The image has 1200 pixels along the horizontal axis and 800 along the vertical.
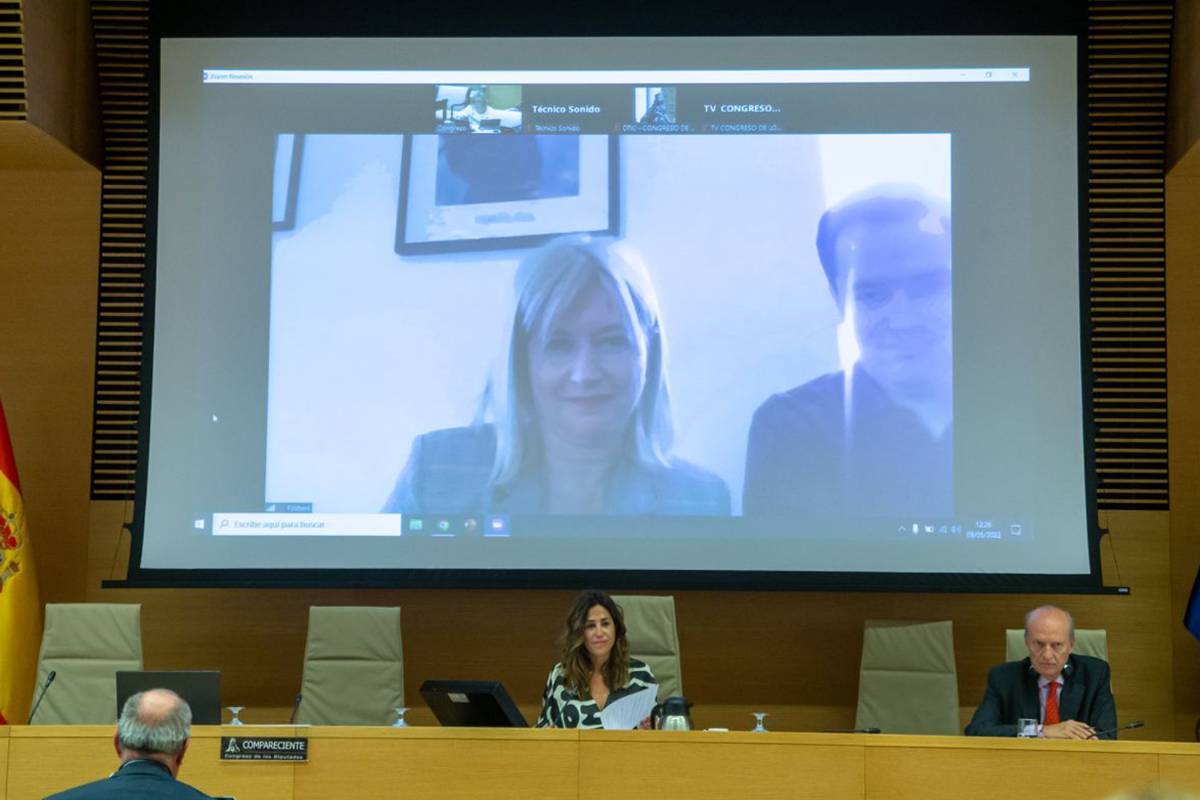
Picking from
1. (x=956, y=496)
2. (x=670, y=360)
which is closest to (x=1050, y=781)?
(x=956, y=496)

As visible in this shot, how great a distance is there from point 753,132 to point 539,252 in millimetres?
1070

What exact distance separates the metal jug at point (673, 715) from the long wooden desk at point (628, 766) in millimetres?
246

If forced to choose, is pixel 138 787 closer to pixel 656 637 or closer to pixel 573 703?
pixel 573 703

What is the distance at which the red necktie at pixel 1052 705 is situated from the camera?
504 centimetres

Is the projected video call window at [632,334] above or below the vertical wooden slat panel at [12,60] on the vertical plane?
below

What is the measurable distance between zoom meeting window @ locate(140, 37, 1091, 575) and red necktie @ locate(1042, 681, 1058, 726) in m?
1.36

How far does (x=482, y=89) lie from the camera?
21.9 ft

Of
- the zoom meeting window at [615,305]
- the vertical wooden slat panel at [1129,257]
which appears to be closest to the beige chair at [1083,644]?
the zoom meeting window at [615,305]

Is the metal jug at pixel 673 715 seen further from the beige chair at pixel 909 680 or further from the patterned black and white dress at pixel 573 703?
the beige chair at pixel 909 680

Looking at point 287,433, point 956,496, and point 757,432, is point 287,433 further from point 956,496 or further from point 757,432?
point 956,496

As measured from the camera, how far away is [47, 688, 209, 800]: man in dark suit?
3.16 metres

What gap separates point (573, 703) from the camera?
506 cm

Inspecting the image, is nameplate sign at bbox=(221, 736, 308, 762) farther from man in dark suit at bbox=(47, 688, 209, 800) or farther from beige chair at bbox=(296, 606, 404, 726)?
beige chair at bbox=(296, 606, 404, 726)

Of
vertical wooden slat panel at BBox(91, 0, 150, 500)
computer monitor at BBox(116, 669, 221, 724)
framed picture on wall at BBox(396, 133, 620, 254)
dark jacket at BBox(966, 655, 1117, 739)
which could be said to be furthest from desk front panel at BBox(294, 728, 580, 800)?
vertical wooden slat panel at BBox(91, 0, 150, 500)
